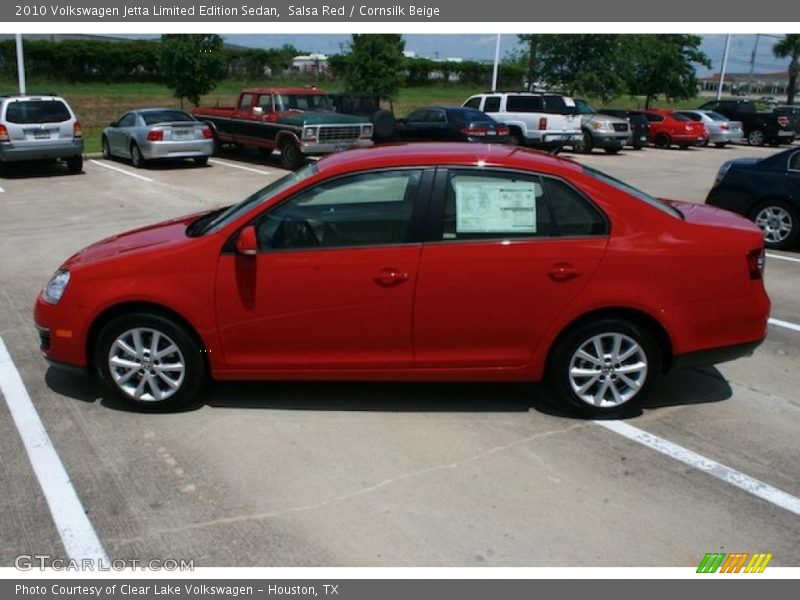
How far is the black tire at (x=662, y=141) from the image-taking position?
91.9ft

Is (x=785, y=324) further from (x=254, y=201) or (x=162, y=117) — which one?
(x=162, y=117)

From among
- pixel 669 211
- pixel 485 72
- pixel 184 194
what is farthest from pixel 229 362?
pixel 485 72

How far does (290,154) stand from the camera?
1767 centimetres

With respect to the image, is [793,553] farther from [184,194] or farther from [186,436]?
[184,194]

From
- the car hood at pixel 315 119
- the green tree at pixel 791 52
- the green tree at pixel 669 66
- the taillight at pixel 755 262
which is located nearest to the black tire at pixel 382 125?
the car hood at pixel 315 119

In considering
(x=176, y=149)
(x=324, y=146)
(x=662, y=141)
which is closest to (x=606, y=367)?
(x=324, y=146)

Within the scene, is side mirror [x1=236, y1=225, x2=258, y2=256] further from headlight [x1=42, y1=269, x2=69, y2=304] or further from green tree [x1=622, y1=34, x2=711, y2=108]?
green tree [x1=622, y1=34, x2=711, y2=108]

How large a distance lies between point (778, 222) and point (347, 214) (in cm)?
736

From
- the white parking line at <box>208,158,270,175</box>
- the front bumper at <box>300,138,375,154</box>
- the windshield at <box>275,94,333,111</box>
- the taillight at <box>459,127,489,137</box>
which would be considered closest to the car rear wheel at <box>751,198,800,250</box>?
the front bumper at <box>300,138,375,154</box>

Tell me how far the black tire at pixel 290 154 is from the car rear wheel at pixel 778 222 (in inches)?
413

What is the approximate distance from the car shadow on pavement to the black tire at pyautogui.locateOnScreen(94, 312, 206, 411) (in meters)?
0.16

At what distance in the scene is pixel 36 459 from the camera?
4.22m

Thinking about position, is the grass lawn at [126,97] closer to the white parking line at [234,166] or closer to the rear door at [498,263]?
the white parking line at [234,166]

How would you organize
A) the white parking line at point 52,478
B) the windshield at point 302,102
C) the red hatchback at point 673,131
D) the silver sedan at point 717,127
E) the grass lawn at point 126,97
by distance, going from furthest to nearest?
the grass lawn at point 126,97 → the silver sedan at point 717,127 → the red hatchback at point 673,131 → the windshield at point 302,102 → the white parking line at point 52,478
